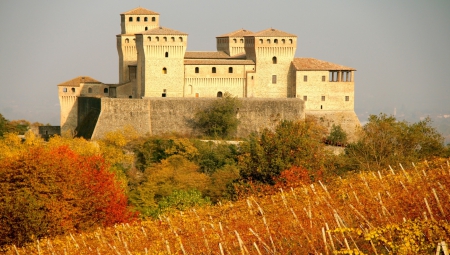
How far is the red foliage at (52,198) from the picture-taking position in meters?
27.2

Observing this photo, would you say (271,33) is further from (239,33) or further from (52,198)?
(52,198)

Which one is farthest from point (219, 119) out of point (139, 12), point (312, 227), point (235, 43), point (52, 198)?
point (312, 227)

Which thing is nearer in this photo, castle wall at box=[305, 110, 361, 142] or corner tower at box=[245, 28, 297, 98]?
castle wall at box=[305, 110, 361, 142]

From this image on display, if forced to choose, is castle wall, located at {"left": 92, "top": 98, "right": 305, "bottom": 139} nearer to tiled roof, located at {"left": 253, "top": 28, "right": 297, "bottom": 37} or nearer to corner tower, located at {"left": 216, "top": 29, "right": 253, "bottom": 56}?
tiled roof, located at {"left": 253, "top": 28, "right": 297, "bottom": 37}

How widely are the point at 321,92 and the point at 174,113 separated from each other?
850cm

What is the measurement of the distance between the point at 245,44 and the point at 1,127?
16.0m

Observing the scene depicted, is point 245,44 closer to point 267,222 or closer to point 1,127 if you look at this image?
point 1,127

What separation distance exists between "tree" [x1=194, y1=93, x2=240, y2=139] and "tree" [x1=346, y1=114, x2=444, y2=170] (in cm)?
914

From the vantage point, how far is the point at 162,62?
49.0 meters

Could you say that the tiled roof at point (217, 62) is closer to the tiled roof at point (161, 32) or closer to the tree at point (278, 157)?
the tiled roof at point (161, 32)

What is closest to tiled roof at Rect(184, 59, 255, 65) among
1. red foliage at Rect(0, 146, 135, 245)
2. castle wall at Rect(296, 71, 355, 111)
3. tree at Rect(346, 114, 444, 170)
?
castle wall at Rect(296, 71, 355, 111)

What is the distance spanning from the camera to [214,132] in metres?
47.4

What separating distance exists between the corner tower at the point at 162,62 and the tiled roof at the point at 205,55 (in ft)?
7.04

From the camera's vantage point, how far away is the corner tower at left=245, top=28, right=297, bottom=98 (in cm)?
5022
